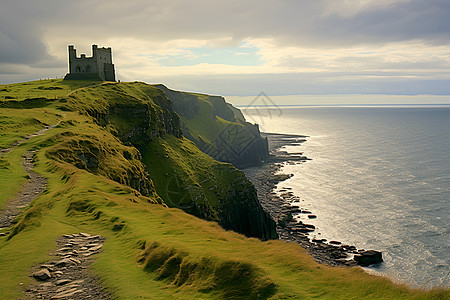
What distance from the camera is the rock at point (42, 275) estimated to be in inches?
530

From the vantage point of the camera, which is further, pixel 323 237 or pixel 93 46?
pixel 93 46

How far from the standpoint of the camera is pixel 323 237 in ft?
293

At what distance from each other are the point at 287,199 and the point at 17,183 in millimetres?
107131

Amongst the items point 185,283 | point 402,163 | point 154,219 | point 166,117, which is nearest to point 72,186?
point 154,219

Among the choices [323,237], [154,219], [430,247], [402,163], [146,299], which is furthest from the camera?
[402,163]

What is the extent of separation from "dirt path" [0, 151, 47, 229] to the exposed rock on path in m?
6.73

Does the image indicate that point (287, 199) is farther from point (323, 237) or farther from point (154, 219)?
point (154, 219)

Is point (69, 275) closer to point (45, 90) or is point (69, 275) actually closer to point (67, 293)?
point (67, 293)

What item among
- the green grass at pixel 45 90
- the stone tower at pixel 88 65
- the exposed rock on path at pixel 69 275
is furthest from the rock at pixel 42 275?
the stone tower at pixel 88 65

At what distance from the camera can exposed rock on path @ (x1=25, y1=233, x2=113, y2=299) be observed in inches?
483

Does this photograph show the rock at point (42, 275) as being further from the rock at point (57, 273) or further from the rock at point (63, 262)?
the rock at point (63, 262)

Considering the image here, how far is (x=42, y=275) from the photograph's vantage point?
1352cm

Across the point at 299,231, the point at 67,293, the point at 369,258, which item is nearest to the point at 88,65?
the point at 299,231

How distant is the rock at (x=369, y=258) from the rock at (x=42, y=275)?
73.8 m
